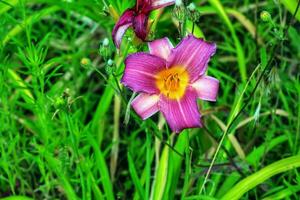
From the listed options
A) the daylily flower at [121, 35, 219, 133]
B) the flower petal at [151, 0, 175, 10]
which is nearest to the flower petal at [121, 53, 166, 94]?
the daylily flower at [121, 35, 219, 133]

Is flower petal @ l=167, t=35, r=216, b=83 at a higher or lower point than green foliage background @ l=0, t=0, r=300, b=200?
higher

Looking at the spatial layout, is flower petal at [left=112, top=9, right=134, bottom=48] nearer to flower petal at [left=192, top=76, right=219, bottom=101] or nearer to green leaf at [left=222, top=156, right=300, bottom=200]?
flower petal at [left=192, top=76, right=219, bottom=101]

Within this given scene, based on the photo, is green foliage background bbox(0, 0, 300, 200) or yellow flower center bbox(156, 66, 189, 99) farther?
green foliage background bbox(0, 0, 300, 200)

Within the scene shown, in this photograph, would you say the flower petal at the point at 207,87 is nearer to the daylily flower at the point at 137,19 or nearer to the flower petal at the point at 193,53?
the flower petal at the point at 193,53

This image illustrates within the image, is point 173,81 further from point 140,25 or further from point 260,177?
point 260,177

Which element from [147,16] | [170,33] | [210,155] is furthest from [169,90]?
[170,33]

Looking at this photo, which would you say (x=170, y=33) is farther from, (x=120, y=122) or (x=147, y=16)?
(x=147, y=16)
